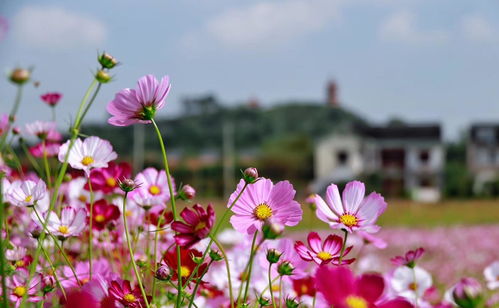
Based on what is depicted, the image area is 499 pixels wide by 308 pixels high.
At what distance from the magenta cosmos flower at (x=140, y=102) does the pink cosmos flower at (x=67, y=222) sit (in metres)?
0.17

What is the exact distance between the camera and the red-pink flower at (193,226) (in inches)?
20.5

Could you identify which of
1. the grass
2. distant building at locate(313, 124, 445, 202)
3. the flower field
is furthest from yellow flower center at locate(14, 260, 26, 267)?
distant building at locate(313, 124, 445, 202)

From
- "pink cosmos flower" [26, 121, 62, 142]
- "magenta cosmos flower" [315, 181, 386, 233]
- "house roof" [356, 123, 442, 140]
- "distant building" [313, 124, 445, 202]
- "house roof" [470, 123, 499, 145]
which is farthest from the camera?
"house roof" [470, 123, 499, 145]

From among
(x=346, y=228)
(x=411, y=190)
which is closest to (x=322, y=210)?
(x=346, y=228)

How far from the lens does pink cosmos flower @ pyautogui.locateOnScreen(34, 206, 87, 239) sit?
71cm

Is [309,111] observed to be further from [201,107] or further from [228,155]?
[228,155]

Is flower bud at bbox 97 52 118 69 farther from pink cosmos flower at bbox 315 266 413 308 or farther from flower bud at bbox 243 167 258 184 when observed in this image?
pink cosmos flower at bbox 315 266 413 308

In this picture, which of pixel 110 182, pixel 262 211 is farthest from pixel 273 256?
pixel 110 182

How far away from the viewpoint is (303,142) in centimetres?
3672

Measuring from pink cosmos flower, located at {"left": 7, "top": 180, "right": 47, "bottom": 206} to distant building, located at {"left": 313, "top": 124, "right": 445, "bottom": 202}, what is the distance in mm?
24096

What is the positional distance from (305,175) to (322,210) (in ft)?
94.2

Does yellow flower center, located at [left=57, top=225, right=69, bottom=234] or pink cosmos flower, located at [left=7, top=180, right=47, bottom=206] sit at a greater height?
pink cosmos flower, located at [left=7, top=180, right=47, bottom=206]

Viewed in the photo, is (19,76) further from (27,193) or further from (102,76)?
(27,193)

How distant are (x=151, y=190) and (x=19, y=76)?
0.34 metres
